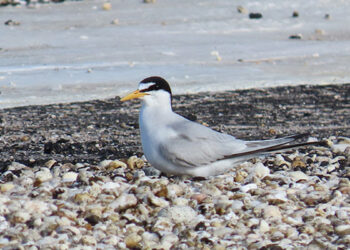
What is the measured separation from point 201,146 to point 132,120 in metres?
2.69

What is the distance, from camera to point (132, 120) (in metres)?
8.62

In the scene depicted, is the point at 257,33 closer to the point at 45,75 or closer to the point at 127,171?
the point at 45,75

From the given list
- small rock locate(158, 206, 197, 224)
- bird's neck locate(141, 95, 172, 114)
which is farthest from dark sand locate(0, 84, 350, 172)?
small rock locate(158, 206, 197, 224)

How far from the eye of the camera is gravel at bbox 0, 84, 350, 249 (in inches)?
197

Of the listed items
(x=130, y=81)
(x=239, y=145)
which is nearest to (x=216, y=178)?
(x=239, y=145)

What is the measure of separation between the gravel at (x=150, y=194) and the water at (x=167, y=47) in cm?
195

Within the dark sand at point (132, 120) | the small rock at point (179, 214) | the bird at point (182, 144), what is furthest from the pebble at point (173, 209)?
the dark sand at point (132, 120)

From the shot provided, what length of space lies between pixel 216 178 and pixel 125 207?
3.38 feet

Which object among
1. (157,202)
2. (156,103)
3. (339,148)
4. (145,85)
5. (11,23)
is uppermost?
(145,85)

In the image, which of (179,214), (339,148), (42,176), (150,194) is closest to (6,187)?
(42,176)

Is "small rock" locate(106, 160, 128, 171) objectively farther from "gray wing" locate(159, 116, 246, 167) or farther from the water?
the water

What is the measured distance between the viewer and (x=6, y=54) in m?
12.0

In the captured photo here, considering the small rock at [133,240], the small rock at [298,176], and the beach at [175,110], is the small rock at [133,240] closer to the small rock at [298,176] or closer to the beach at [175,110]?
the beach at [175,110]

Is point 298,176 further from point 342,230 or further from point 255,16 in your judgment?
point 255,16
